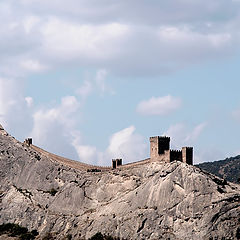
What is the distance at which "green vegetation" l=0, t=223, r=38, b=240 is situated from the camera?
16574 centimetres

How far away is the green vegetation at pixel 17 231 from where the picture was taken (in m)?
166

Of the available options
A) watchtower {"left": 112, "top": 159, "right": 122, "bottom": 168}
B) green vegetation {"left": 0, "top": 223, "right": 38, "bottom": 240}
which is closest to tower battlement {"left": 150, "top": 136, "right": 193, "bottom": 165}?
watchtower {"left": 112, "top": 159, "right": 122, "bottom": 168}

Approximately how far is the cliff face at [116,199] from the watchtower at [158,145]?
93.9 inches

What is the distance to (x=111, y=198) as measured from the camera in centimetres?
15988

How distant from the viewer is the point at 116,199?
518 feet

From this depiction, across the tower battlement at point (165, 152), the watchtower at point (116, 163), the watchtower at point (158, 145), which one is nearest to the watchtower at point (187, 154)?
the tower battlement at point (165, 152)

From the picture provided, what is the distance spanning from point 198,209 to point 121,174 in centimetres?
2283

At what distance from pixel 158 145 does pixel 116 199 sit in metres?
14.0

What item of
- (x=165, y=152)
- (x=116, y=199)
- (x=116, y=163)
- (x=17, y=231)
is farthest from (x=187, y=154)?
(x=17, y=231)

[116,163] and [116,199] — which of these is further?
[116,163]

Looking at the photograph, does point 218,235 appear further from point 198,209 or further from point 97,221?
point 97,221

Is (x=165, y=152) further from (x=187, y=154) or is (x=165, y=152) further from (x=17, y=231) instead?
(x=17, y=231)

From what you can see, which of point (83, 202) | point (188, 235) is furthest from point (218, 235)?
point (83, 202)

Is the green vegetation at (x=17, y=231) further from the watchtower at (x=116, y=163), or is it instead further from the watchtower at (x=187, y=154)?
the watchtower at (x=187, y=154)
